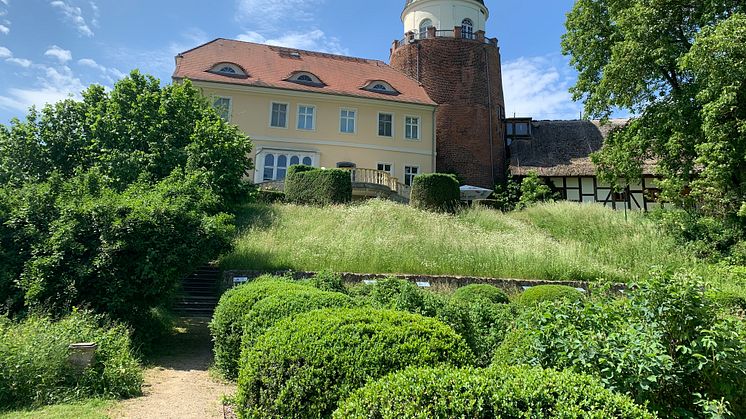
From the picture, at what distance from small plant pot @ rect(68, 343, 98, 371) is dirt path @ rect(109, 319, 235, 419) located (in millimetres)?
773

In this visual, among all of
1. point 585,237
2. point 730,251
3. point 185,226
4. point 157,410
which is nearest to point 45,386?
point 157,410

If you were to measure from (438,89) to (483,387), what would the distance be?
3166 centimetres

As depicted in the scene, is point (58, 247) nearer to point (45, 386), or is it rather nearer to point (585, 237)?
point (45, 386)

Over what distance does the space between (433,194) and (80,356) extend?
56.6 feet

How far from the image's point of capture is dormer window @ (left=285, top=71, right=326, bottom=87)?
94.4 feet

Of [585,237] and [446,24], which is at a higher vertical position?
[446,24]

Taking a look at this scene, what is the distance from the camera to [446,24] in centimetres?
3388

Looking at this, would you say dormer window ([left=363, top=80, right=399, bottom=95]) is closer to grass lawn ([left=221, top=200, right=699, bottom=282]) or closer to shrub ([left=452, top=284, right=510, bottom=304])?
grass lawn ([left=221, top=200, right=699, bottom=282])

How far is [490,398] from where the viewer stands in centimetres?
271

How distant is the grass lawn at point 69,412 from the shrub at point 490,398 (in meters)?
3.60

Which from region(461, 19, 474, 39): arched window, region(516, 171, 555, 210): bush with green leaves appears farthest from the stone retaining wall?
region(461, 19, 474, 39): arched window

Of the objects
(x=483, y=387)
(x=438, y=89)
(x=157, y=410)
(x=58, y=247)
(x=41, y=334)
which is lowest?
(x=157, y=410)

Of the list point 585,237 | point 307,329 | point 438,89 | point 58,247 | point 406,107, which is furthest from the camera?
point 438,89

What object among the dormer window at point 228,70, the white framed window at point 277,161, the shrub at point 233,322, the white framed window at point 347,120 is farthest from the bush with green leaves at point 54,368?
the white framed window at point 347,120
